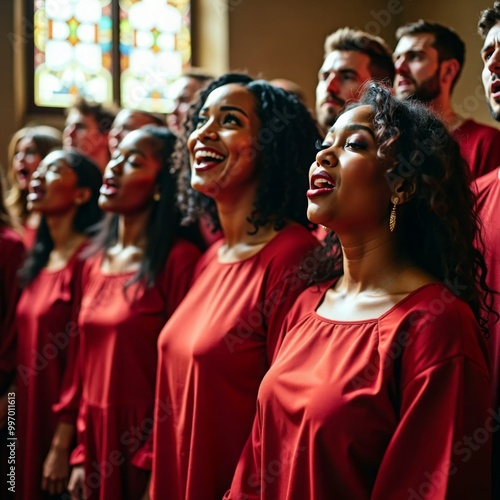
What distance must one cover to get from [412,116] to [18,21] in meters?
4.25

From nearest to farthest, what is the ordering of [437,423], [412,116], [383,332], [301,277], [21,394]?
[437,423]
[383,332]
[412,116]
[301,277]
[21,394]

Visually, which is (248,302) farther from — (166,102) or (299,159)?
(166,102)

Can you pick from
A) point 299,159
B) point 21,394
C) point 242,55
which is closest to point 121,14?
point 242,55

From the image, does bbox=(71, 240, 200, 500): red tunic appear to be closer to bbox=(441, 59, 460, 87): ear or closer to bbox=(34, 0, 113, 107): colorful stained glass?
bbox=(441, 59, 460, 87): ear

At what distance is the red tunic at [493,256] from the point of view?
170 cm

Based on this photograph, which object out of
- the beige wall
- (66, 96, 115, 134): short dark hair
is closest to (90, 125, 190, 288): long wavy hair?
(66, 96, 115, 134): short dark hair

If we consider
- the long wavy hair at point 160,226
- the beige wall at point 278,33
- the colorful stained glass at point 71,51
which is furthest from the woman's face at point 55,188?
the colorful stained glass at point 71,51

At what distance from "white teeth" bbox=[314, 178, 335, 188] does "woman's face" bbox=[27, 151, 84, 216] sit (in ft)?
5.56

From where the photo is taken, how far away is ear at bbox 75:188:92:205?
10.3 ft

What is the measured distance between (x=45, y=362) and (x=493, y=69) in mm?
1942

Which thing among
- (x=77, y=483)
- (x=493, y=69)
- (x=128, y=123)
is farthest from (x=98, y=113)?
(x=493, y=69)

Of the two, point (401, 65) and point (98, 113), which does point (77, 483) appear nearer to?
point (401, 65)

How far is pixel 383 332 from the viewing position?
4.87ft

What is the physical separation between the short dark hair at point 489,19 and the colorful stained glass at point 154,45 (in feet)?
12.7
